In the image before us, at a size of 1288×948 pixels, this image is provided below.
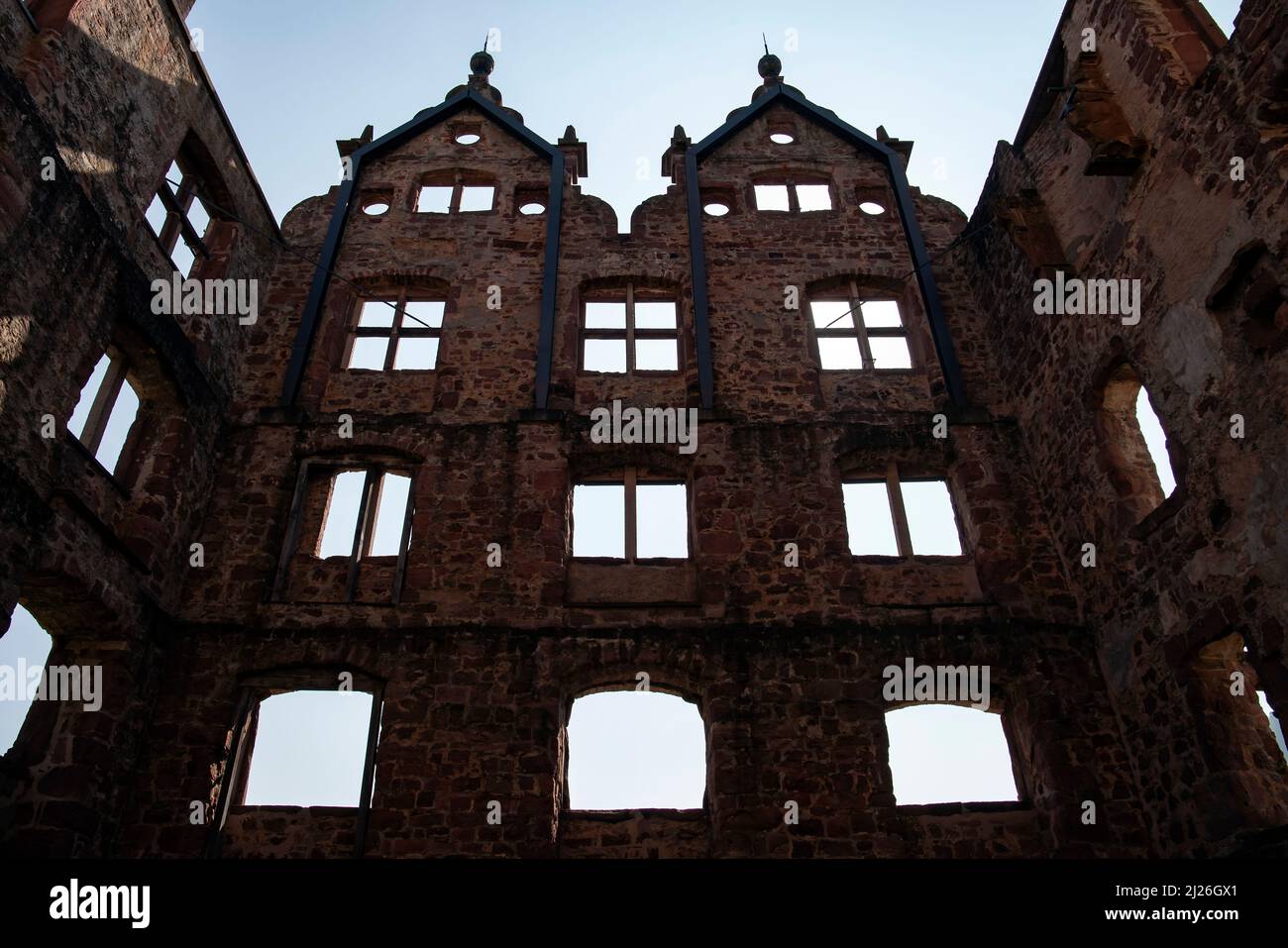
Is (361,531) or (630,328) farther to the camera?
(630,328)

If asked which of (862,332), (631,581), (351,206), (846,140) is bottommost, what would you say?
(631,581)

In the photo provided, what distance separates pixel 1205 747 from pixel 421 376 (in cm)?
969

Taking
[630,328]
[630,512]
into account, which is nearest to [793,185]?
[630,328]

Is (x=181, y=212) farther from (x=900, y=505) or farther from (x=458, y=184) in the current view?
(x=900, y=505)

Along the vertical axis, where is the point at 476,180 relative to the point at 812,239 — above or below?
above

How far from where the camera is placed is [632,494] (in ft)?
33.4

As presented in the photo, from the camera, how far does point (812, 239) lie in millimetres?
12633

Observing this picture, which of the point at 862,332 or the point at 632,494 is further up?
the point at 862,332

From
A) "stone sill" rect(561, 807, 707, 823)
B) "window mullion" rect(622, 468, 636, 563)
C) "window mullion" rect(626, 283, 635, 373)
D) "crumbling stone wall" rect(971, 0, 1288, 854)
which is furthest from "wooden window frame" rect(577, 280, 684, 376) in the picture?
"stone sill" rect(561, 807, 707, 823)

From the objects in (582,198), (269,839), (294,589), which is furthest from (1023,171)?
(269,839)

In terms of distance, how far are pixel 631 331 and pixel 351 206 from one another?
17.3 feet

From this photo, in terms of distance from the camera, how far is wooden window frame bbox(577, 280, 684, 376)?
37.2ft

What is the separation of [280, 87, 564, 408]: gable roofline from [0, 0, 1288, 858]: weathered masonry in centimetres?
11
